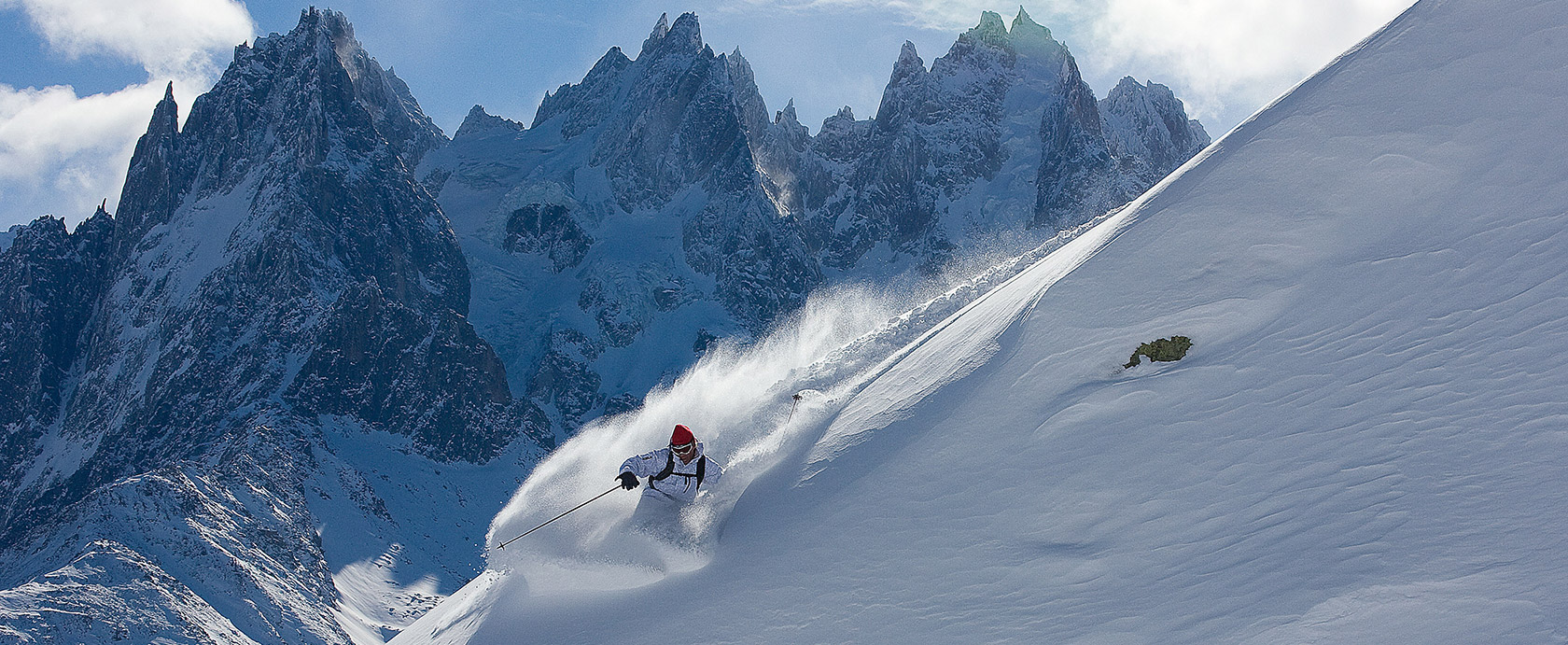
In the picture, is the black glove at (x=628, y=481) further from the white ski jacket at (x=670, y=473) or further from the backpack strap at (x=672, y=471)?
the backpack strap at (x=672, y=471)

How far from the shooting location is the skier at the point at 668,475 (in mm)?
15333

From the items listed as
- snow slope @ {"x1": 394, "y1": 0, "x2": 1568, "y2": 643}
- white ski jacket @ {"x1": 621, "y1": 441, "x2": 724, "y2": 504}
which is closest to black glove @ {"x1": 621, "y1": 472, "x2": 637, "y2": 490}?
white ski jacket @ {"x1": 621, "y1": 441, "x2": 724, "y2": 504}

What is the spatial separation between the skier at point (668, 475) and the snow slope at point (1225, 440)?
49 centimetres

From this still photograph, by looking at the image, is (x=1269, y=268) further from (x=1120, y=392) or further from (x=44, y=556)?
(x=44, y=556)

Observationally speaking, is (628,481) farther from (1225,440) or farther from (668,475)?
(1225,440)

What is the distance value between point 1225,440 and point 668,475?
7629 millimetres

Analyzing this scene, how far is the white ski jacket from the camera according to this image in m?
15.5

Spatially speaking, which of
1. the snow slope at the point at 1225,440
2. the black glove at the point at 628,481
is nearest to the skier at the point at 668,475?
the black glove at the point at 628,481

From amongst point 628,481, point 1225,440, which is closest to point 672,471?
point 628,481

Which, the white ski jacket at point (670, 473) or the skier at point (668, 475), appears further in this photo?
the white ski jacket at point (670, 473)

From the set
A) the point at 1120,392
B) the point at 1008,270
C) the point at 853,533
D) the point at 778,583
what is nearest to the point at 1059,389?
the point at 1120,392

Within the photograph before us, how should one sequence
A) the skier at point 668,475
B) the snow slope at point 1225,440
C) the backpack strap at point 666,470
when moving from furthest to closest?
the backpack strap at point 666,470 → the skier at point 668,475 → the snow slope at point 1225,440

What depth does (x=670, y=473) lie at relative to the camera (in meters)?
15.5

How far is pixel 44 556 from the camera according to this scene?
336 ft
